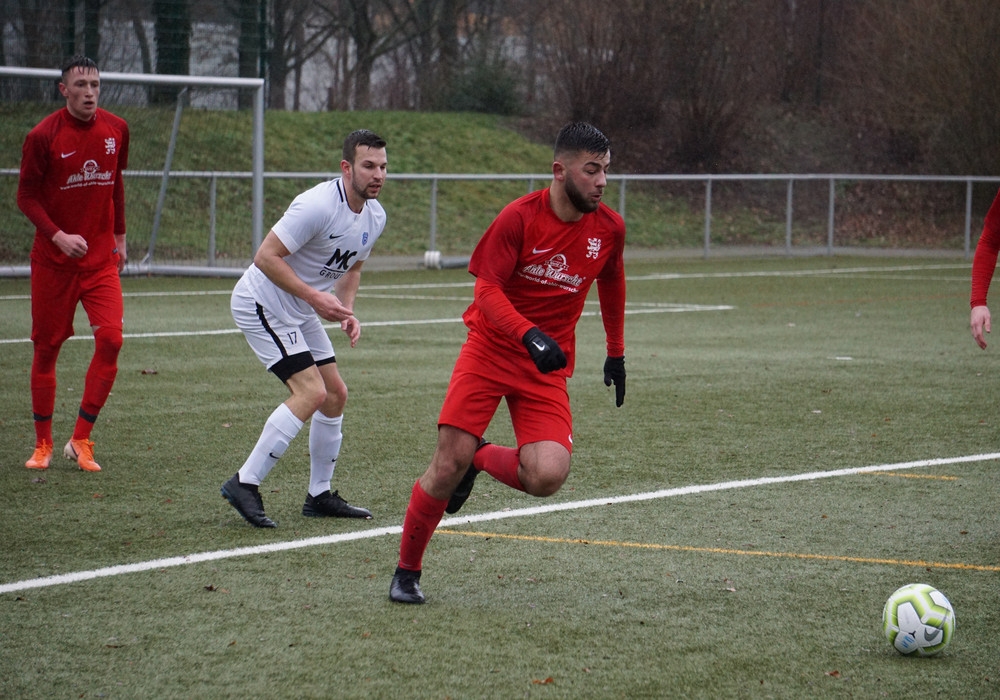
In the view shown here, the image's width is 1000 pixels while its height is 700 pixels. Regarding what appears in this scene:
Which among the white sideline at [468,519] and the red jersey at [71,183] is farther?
the red jersey at [71,183]

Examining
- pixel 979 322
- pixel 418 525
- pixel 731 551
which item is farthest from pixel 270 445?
pixel 979 322

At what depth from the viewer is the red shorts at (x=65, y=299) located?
7344 mm

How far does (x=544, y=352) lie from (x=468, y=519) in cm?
188

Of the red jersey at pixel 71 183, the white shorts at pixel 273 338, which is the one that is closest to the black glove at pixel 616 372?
the white shorts at pixel 273 338

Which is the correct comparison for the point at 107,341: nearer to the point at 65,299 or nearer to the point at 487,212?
the point at 65,299

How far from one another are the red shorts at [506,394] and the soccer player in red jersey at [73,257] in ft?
9.81

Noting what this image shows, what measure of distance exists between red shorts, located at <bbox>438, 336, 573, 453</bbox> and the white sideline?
1176mm

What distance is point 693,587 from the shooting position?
17.1 ft

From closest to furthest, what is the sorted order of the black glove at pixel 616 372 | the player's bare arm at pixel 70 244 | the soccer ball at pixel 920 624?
1. the soccer ball at pixel 920 624
2. the black glove at pixel 616 372
3. the player's bare arm at pixel 70 244

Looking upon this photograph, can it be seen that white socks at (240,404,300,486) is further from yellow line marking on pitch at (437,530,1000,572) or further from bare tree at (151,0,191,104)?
bare tree at (151,0,191,104)

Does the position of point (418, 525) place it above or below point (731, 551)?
above

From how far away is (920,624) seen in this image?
4.34m

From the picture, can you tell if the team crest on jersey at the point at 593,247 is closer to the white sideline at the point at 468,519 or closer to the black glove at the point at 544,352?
the black glove at the point at 544,352

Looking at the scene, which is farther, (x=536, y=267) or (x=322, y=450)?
(x=322, y=450)
